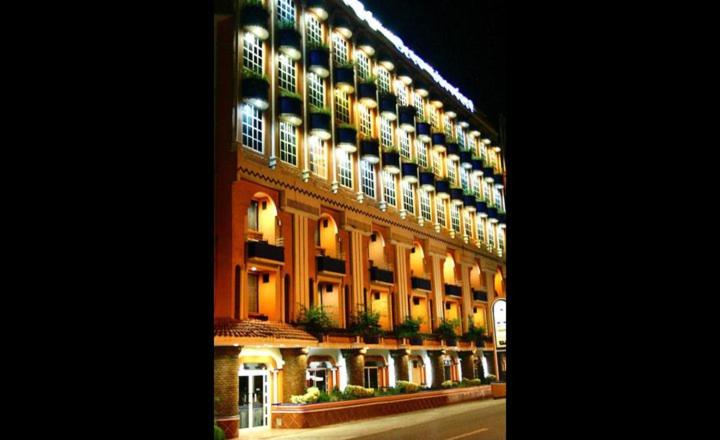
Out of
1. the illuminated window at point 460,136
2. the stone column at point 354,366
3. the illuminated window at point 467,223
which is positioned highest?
the illuminated window at point 460,136

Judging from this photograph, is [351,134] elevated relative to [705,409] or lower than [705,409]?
elevated

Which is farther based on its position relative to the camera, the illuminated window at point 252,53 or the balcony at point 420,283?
the balcony at point 420,283

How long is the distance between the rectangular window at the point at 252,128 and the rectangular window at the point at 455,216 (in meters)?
21.2

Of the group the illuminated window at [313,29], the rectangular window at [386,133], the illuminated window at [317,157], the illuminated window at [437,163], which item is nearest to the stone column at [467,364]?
the illuminated window at [437,163]

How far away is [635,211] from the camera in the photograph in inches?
104

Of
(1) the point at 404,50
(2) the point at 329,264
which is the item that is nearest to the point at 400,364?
(2) the point at 329,264

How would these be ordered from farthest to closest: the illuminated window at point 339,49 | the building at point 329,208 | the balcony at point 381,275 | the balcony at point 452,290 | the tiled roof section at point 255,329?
the balcony at point 452,290 < the illuminated window at point 339,49 < the balcony at point 381,275 < the building at point 329,208 < the tiled roof section at point 255,329

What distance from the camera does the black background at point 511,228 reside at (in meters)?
2.57

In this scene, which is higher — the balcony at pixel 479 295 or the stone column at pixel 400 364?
the balcony at pixel 479 295

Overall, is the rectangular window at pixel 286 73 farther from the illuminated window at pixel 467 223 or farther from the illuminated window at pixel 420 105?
the illuminated window at pixel 467 223

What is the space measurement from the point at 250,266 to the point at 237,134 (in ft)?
17.3

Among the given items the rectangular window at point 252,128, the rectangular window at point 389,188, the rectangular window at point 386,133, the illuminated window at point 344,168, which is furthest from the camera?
the rectangular window at point 386,133
